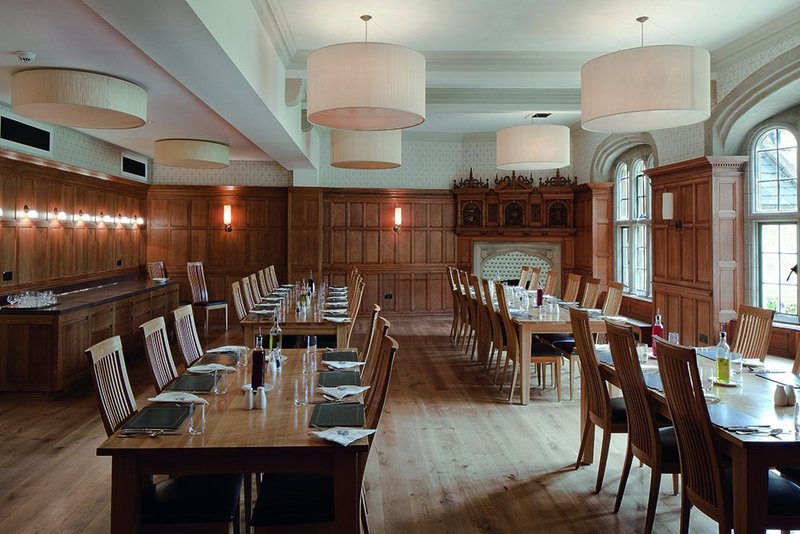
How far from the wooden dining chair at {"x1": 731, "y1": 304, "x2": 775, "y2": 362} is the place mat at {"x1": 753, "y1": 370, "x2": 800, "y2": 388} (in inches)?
16.7

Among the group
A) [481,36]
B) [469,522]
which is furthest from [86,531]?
[481,36]

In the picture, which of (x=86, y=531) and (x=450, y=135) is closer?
(x=86, y=531)

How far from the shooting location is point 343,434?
2342mm

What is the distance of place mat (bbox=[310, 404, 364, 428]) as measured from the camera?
8.11 ft

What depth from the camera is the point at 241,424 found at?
2.49 m

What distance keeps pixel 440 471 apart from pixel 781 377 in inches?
83.5

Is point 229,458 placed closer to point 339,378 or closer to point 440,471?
point 339,378

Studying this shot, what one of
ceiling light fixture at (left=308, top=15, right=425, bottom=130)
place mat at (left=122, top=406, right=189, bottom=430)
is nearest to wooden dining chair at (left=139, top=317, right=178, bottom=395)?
place mat at (left=122, top=406, right=189, bottom=430)

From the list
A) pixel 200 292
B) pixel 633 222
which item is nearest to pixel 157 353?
pixel 200 292

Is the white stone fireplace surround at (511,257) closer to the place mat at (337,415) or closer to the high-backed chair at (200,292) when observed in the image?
the high-backed chair at (200,292)

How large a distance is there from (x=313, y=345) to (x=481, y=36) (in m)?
4.01

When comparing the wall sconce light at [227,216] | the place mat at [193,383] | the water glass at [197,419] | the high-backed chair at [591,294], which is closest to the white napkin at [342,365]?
the place mat at [193,383]

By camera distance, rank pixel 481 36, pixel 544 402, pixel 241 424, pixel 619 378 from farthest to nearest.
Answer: pixel 481 36
pixel 544 402
pixel 619 378
pixel 241 424

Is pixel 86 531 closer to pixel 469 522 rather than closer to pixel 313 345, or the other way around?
pixel 313 345
